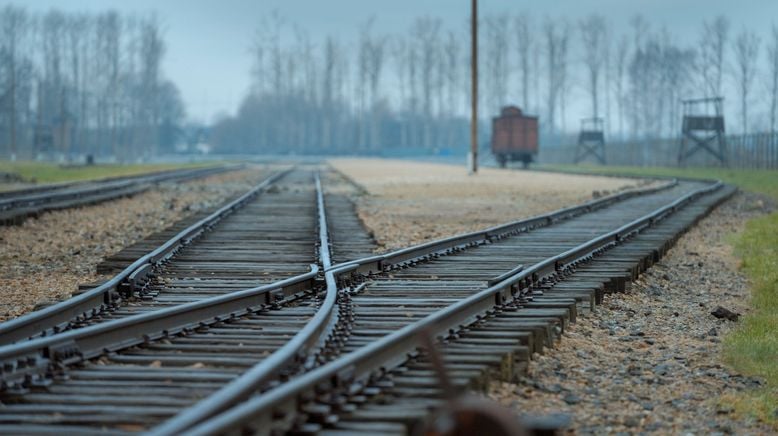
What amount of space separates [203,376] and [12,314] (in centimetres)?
362

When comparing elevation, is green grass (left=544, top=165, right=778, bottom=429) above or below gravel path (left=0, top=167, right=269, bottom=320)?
below

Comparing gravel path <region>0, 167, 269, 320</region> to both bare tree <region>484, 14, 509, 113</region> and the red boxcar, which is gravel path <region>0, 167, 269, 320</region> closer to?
the red boxcar

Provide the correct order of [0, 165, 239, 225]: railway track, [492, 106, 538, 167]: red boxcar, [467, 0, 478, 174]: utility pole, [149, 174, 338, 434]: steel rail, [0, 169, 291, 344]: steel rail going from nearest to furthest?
[149, 174, 338, 434]: steel rail → [0, 169, 291, 344]: steel rail → [0, 165, 239, 225]: railway track → [467, 0, 478, 174]: utility pole → [492, 106, 538, 167]: red boxcar

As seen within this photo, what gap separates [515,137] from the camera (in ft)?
203

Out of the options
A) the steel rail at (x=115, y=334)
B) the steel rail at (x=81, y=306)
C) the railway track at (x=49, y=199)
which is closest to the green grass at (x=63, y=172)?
the railway track at (x=49, y=199)

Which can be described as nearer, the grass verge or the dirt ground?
the dirt ground

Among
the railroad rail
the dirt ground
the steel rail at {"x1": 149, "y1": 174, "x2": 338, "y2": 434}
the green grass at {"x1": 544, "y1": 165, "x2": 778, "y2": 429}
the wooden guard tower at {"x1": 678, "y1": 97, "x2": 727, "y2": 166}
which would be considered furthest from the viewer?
the wooden guard tower at {"x1": 678, "y1": 97, "x2": 727, "y2": 166}

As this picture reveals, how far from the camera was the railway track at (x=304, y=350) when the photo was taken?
495cm

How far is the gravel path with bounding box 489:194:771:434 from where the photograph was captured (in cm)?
582

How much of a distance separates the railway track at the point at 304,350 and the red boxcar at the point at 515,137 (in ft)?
166

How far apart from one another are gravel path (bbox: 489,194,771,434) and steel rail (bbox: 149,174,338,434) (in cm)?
110

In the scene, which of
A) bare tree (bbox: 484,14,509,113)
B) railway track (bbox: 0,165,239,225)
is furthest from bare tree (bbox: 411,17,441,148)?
railway track (bbox: 0,165,239,225)

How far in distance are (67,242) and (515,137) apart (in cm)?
4854

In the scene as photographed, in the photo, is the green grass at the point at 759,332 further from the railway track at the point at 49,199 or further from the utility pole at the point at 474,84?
the utility pole at the point at 474,84
